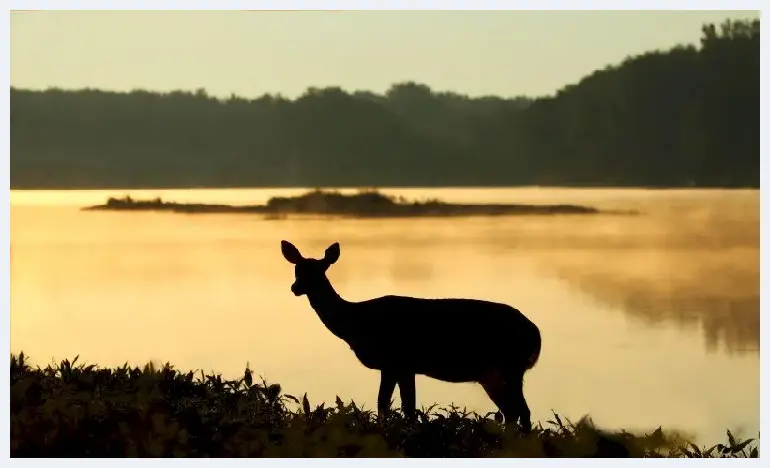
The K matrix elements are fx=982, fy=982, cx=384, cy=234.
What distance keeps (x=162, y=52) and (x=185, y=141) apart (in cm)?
49

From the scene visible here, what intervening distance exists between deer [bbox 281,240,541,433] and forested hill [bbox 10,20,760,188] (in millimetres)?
655

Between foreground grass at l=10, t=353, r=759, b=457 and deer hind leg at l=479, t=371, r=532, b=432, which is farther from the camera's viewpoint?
deer hind leg at l=479, t=371, r=532, b=432

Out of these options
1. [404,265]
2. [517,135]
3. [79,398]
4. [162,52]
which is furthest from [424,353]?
[162,52]

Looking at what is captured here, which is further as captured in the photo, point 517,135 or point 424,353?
point 517,135

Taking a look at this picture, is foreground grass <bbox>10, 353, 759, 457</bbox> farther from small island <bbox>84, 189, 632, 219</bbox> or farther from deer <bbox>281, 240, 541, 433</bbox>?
small island <bbox>84, 189, 632, 219</bbox>

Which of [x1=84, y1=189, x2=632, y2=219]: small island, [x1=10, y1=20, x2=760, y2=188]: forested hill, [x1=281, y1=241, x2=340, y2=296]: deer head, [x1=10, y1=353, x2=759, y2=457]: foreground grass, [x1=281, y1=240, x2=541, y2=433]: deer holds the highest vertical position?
[x1=10, y1=20, x2=760, y2=188]: forested hill

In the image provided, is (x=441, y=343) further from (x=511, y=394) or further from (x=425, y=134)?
(x=425, y=134)

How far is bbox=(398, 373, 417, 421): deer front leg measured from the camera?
485cm

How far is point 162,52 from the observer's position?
5.20 metres

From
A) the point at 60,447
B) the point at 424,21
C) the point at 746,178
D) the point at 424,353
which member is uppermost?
the point at 424,21

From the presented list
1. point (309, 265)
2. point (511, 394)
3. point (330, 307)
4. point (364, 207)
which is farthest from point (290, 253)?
point (511, 394)

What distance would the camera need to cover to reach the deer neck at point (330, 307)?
495 cm

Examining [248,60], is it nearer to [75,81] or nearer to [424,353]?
[75,81]

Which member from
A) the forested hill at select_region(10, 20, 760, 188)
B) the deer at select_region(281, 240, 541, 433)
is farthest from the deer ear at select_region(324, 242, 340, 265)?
the forested hill at select_region(10, 20, 760, 188)
